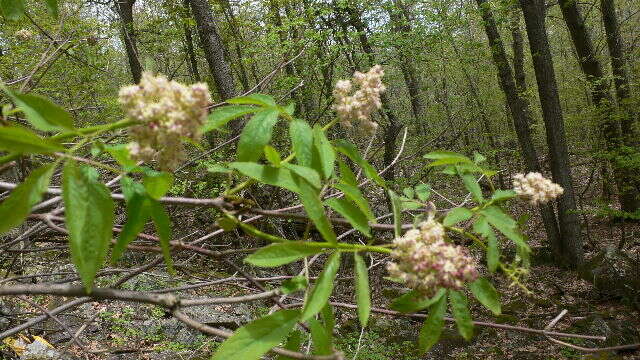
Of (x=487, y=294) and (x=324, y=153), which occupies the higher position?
(x=324, y=153)

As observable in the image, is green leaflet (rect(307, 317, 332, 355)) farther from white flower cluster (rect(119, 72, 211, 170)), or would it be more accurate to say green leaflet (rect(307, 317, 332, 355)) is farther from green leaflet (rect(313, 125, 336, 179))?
white flower cluster (rect(119, 72, 211, 170))

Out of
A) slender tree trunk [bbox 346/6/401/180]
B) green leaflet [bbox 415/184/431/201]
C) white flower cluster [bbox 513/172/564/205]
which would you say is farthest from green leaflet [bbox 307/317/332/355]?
slender tree trunk [bbox 346/6/401/180]

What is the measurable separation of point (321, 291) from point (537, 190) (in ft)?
2.69

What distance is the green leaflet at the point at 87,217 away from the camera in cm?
76

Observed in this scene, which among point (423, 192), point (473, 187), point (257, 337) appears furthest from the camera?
point (423, 192)

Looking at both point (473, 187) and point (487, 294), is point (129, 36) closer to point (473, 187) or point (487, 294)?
point (473, 187)

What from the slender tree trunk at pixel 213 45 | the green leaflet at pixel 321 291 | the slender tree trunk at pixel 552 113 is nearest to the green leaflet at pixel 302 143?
the green leaflet at pixel 321 291

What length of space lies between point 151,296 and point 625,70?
39.5 feet

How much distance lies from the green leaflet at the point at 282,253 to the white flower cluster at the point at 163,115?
0.28 meters

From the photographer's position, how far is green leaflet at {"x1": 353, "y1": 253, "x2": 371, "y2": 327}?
937mm

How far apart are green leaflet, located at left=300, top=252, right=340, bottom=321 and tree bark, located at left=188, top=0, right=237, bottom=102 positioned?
4.96m

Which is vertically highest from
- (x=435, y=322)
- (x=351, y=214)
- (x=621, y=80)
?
(x=351, y=214)

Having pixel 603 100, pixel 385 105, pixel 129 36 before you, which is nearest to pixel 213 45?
pixel 129 36

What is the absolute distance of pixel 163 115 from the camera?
0.84m
